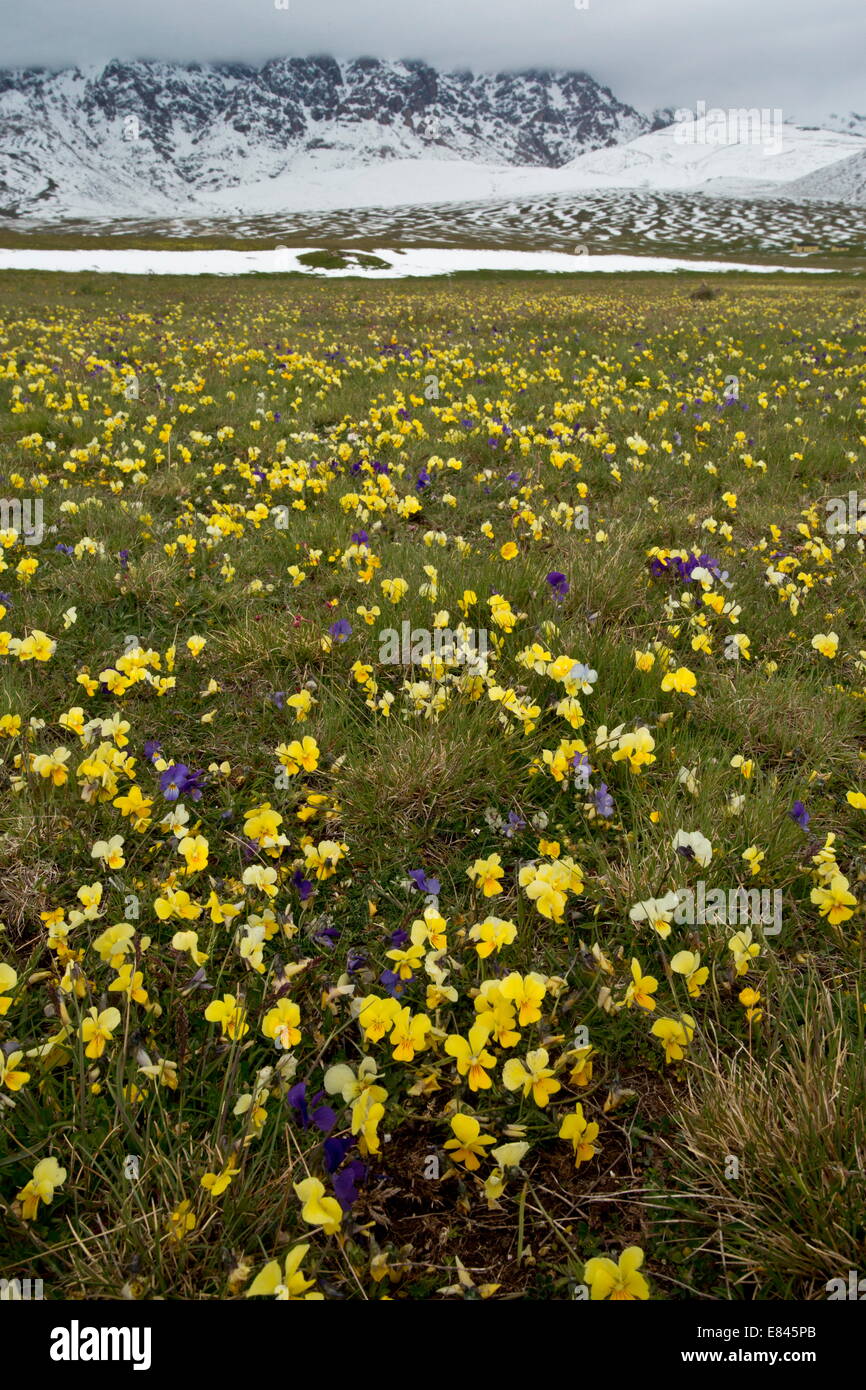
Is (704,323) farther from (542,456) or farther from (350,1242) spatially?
(350,1242)

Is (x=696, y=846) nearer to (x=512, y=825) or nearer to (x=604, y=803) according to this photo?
(x=604, y=803)

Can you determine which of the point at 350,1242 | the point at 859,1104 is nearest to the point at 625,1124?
the point at 859,1104

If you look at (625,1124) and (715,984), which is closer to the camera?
(625,1124)

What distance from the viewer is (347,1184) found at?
1.74m

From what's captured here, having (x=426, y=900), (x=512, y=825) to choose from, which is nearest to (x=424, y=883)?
(x=426, y=900)

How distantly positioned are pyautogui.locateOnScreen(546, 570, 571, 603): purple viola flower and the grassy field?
28mm

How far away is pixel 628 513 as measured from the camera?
648cm

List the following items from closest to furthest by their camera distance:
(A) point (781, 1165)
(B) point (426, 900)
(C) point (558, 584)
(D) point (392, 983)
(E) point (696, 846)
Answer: (A) point (781, 1165) → (D) point (392, 983) → (E) point (696, 846) → (B) point (426, 900) → (C) point (558, 584)

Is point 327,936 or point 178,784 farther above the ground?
point 178,784

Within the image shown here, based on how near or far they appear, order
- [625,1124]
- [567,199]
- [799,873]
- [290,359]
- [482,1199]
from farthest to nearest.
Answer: [567,199] → [290,359] → [799,873] → [625,1124] → [482,1199]

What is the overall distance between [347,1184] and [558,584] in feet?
11.9

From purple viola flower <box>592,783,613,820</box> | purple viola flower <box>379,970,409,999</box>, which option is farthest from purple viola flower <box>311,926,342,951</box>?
purple viola flower <box>592,783,613,820</box>
